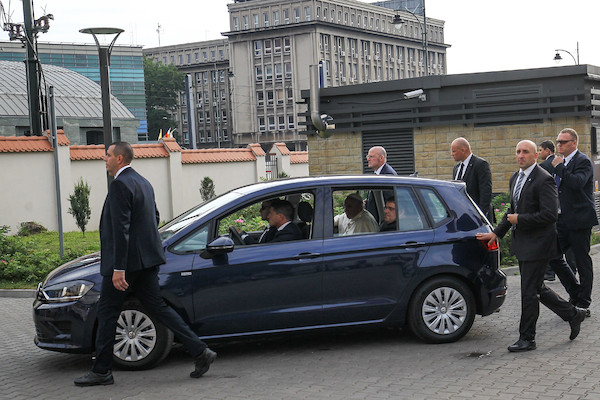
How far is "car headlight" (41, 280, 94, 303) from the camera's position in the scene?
7.51m

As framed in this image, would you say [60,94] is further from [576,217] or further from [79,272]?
[79,272]

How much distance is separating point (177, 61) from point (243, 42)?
820 inches

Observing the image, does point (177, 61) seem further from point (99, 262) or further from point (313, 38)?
point (99, 262)

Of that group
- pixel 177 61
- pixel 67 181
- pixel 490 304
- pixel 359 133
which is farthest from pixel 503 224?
pixel 177 61

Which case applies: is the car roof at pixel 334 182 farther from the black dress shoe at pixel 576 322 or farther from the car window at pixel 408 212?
the black dress shoe at pixel 576 322

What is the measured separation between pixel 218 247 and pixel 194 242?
0.91 feet

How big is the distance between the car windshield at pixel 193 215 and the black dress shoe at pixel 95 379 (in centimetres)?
133

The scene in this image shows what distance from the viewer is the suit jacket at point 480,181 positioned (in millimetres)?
10273

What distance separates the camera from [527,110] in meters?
22.3

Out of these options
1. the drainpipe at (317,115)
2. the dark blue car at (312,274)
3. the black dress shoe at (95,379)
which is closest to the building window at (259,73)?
the drainpipe at (317,115)

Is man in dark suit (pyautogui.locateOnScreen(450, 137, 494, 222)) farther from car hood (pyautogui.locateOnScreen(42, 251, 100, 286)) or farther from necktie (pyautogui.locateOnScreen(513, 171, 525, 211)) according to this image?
car hood (pyautogui.locateOnScreen(42, 251, 100, 286))

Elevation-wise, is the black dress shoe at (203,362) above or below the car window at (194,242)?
below

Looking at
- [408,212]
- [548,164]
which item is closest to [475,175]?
[548,164]

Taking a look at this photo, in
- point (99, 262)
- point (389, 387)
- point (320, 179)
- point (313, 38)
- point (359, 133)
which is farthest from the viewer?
point (313, 38)
